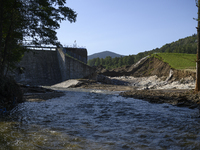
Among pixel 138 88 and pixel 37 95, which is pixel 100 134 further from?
pixel 138 88

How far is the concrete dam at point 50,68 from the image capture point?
153ft

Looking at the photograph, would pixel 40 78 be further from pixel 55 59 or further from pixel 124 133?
pixel 124 133

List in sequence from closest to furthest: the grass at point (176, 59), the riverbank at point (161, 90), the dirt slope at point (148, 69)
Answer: the riverbank at point (161, 90) → the grass at point (176, 59) → the dirt slope at point (148, 69)

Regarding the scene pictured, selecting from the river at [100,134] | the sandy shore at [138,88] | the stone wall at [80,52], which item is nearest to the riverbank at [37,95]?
the sandy shore at [138,88]

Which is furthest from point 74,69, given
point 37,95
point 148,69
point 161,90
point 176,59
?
point 37,95

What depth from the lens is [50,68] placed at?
51156 millimetres

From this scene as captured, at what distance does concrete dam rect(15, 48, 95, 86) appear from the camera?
46750mm

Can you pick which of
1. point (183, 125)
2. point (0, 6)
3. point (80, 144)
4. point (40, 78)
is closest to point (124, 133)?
point (80, 144)

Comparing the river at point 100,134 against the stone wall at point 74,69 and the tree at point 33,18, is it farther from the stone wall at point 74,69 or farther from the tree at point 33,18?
the stone wall at point 74,69

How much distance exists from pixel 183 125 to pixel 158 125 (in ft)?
3.16

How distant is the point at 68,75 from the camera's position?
47000mm

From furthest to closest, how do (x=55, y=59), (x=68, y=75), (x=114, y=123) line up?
(x=55, y=59) → (x=68, y=75) → (x=114, y=123)

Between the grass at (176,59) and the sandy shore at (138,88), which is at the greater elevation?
the grass at (176,59)

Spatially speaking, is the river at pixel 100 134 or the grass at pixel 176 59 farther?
the grass at pixel 176 59
